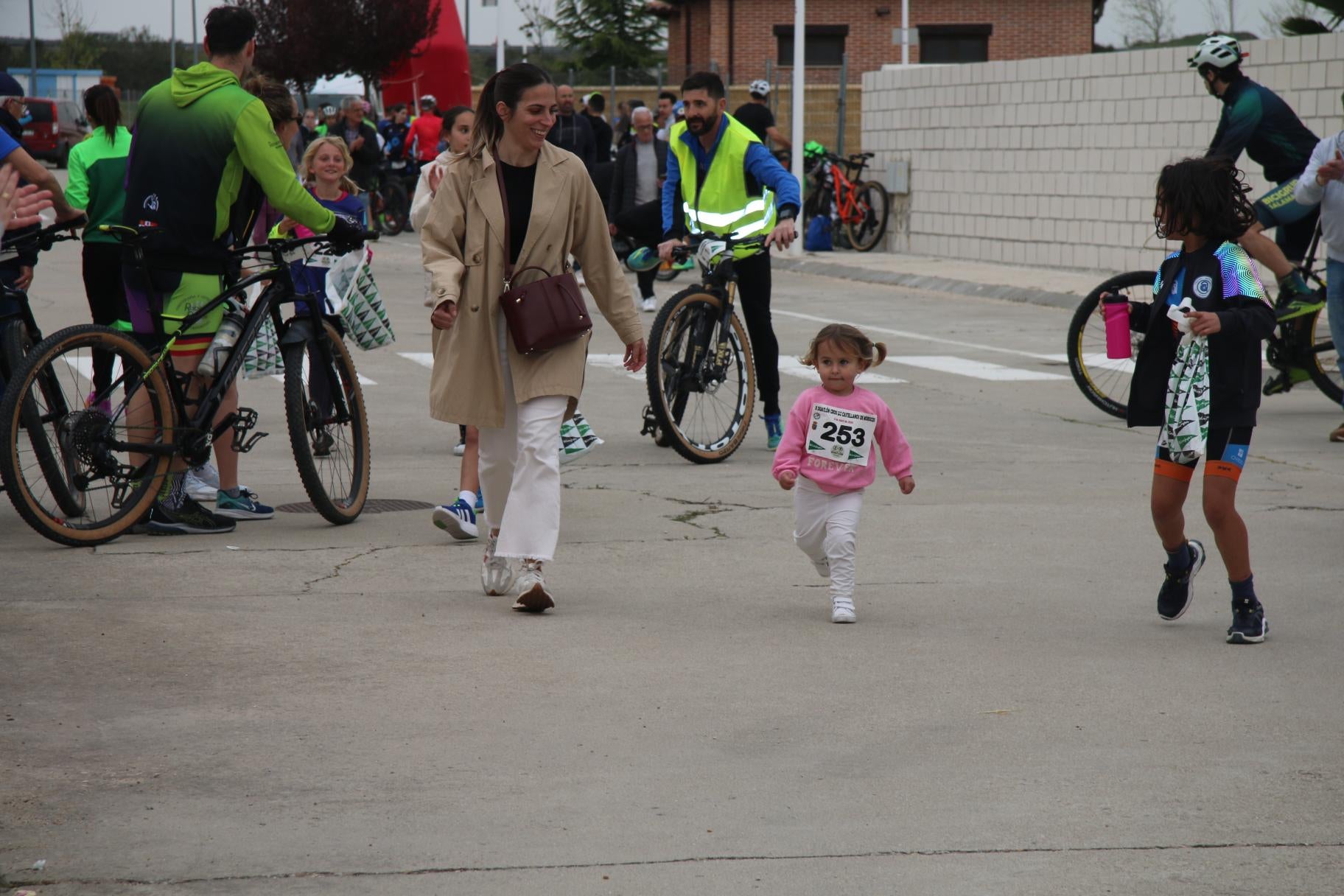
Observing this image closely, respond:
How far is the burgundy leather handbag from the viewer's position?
6273mm

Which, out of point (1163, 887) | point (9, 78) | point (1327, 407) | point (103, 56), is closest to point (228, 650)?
point (1163, 887)

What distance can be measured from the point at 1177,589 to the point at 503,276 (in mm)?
2466

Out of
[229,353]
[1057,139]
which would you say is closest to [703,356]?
[229,353]

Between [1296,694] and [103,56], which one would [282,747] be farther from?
[103,56]

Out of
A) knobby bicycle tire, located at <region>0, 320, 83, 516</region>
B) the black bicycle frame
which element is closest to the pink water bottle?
the black bicycle frame

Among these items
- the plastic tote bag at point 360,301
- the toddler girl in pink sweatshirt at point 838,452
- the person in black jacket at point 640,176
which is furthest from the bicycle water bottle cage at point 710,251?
the person in black jacket at point 640,176

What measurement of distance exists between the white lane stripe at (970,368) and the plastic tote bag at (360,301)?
Answer: 6068 millimetres

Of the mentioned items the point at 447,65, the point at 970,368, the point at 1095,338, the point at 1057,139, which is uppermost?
the point at 447,65

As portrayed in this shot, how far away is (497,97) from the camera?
6312 mm

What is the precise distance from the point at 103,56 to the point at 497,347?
3750 inches

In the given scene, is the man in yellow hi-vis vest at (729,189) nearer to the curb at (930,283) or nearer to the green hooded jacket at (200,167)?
the green hooded jacket at (200,167)

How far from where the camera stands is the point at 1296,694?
5387 millimetres

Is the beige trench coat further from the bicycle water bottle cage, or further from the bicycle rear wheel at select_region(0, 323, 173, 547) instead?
the bicycle water bottle cage

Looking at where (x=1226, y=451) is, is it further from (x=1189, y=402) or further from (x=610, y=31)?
(x=610, y=31)
